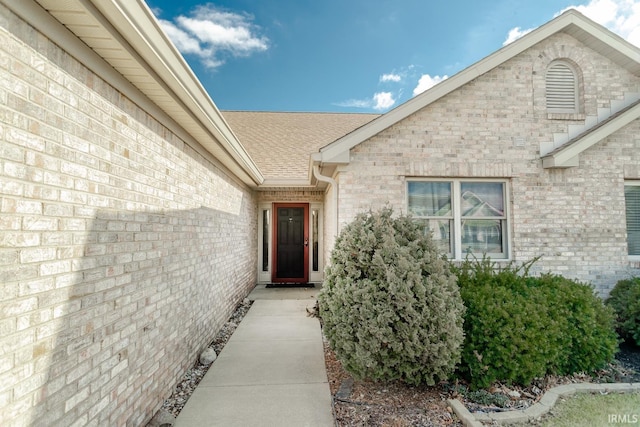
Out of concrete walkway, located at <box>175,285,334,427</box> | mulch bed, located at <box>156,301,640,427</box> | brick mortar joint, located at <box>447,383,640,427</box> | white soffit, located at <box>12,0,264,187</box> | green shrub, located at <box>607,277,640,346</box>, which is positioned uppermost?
white soffit, located at <box>12,0,264,187</box>

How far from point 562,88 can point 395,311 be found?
545 cm

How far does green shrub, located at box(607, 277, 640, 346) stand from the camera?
4570 mm

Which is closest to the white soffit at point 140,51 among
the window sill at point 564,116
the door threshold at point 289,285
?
the window sill at point 564,116

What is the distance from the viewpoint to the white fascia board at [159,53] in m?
1.91

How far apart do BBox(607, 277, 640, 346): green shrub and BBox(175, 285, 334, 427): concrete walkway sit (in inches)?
174

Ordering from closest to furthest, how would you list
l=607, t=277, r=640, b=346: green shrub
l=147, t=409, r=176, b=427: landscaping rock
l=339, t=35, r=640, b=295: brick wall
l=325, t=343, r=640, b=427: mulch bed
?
l=147, t=409, r=176, b=427: landscaping rock → l=325, t=343, r=640, b=427: mulch bed → l=607, t=277, r=640, b=346: green shrub → l=339, t=35, r=640, b=295: brick wall

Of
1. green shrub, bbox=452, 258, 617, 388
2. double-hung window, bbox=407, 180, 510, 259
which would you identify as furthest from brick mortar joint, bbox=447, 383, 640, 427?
double-hung window, bbox=407, 180, 510, 259

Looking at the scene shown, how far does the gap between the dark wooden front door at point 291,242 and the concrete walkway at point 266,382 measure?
373 centimetres

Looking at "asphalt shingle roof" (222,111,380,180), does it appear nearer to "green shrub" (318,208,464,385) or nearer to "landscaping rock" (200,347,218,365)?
"landscaping rock" (200,347,218,365)

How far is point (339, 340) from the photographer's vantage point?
331 cm

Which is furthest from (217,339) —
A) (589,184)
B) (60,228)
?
(589,184)

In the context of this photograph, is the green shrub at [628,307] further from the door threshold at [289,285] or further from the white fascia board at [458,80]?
the door threshold at [289,285]

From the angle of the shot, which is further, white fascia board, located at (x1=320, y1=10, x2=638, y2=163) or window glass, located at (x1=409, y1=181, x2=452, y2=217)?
window glass, located at (x1=409, y1=181, x2=452, y2=217)

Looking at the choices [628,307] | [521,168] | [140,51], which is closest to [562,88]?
[521,168]
